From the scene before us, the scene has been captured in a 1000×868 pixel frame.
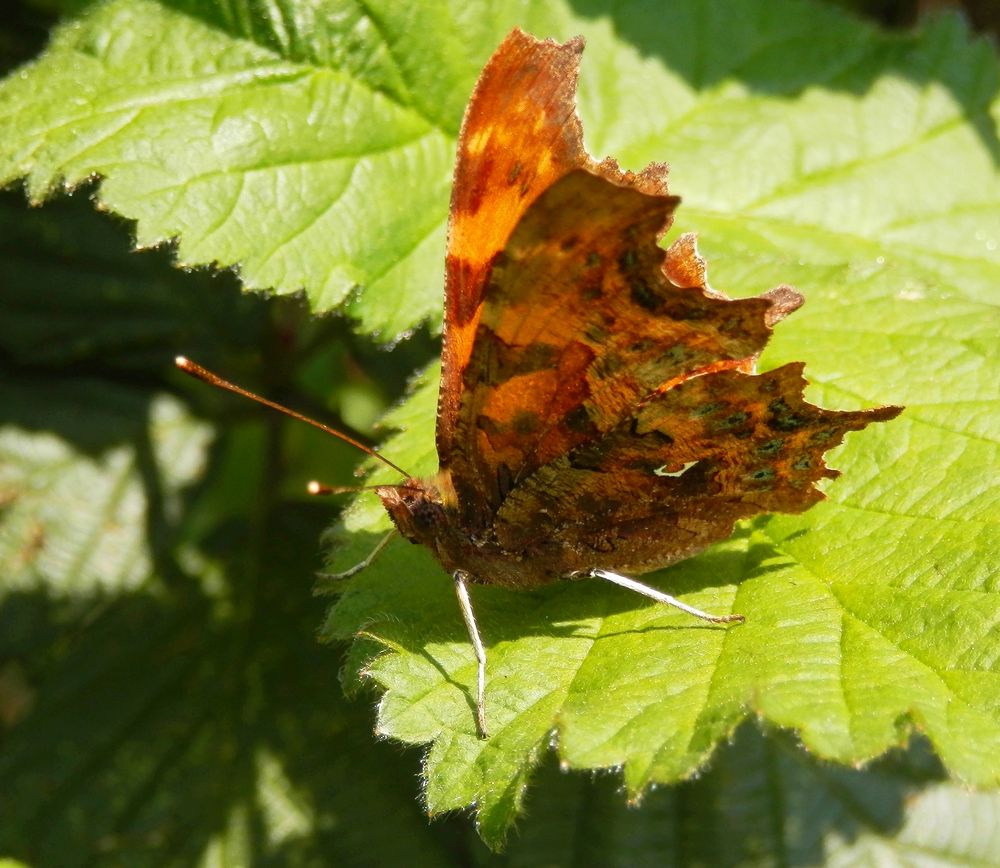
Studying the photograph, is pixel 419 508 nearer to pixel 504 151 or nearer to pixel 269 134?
pixel 504 151

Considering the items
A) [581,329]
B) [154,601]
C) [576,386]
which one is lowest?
[154,601]

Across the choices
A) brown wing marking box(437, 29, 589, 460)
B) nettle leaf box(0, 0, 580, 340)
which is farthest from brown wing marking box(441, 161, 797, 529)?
nettle leaf box(0, 0, 580, 340)

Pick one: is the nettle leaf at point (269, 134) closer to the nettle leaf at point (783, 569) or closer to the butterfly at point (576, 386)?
the nettle leaf at point (783, 569)

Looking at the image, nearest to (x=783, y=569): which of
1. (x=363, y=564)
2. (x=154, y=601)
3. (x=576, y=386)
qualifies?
(x=576, y=386)

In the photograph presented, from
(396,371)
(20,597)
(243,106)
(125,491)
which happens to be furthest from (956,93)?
(20,597)

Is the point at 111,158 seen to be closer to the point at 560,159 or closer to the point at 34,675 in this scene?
the point at 560,159

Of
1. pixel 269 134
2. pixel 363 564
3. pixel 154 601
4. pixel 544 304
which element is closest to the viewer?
pixel 544 304

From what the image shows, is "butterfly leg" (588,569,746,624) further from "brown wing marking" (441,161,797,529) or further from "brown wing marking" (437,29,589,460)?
"brown wing marking" (437,29,589,460)
